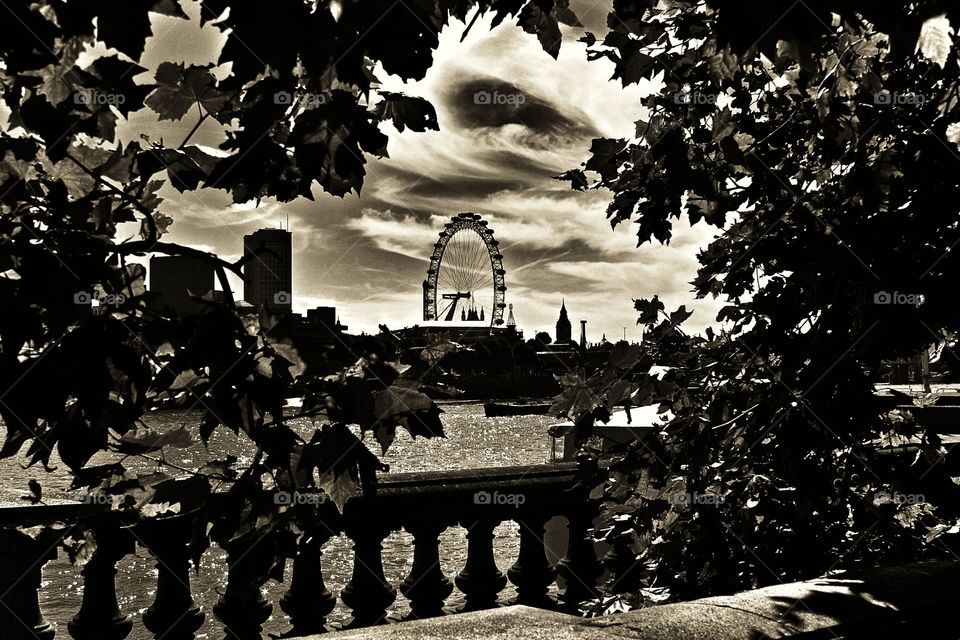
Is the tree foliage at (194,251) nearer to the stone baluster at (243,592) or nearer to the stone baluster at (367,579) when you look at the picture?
the stone baluster at (243,592)

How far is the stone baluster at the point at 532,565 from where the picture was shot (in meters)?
4.83

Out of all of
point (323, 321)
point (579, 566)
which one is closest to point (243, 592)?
point (323, 321)

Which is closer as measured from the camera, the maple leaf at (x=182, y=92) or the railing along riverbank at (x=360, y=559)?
the maple leaf at (x=182, y=92)

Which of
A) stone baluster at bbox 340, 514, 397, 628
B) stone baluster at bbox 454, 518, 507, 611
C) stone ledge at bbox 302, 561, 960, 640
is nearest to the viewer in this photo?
stone ledge at bbox 302, 561, 960, 640

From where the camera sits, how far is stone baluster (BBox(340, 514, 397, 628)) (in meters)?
4.32

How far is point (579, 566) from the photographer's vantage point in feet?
16.5

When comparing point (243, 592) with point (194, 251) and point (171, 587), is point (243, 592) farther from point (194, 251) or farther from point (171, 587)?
point (171, 587)

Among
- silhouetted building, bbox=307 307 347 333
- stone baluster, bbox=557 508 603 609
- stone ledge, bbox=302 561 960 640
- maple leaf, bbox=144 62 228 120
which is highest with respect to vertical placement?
maple leaf, bbox=144 62 228 120

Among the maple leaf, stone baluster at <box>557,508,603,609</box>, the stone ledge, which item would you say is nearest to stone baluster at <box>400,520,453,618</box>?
stone baluster at <box>557,508,603,609</box>

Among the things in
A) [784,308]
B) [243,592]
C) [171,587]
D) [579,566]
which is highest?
[784,308]

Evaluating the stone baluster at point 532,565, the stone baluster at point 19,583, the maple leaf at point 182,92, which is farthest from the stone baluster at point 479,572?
the maple leaf at point 182,92

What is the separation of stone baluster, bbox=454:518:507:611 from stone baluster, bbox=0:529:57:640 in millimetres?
2114

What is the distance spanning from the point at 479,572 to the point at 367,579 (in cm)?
71

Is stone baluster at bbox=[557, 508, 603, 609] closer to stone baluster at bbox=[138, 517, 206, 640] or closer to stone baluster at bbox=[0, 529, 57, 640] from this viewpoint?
stone baluster at bbox=[138, 517, 206, 640]
